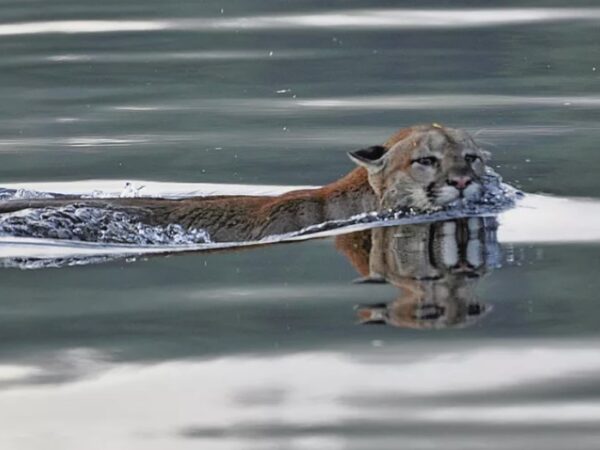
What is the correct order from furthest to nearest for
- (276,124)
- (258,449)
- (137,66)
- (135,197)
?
(137,66), (276,124), (135,197), (258,449)

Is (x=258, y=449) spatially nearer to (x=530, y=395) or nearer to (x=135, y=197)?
(x=530, y=395)

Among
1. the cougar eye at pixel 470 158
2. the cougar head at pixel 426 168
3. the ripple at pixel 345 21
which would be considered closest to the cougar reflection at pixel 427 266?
the cougar head at pixel 426 168

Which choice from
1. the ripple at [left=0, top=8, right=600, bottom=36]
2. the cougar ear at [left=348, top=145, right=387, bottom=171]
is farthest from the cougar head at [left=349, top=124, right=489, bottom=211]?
the ripple at [left=0, top=8, right=600, bottom=36]

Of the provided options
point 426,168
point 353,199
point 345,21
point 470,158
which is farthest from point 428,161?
point 345,21

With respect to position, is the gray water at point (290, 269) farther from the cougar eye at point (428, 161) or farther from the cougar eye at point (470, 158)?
the cougar eye at point (428, 161)

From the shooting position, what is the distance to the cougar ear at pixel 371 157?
10172mm

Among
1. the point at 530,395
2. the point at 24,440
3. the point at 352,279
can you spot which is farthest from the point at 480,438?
the point at 352,279

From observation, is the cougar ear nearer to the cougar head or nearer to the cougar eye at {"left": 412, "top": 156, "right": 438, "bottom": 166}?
the cougar head

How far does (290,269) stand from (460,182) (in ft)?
4.55

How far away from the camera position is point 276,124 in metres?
13.3

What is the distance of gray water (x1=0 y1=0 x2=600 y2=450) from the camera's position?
659cm

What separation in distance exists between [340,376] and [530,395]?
0.69 metres

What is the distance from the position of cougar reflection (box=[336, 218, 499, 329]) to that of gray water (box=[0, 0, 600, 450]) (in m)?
→ 0.08

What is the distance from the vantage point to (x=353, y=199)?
33.6 feet
